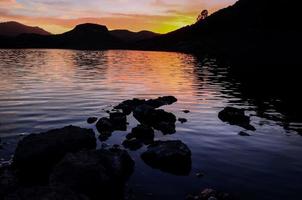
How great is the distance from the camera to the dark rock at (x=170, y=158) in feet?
72.0

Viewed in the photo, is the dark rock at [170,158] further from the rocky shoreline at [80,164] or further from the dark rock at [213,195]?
the dark rock at [213,195]

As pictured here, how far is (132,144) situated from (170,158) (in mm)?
4761

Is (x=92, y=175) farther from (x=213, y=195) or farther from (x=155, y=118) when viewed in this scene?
(x=155, y=118)

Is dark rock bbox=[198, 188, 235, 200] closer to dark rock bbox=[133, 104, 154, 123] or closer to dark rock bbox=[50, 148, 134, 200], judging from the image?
dark rock bbox=[50, 148, 134, 200]

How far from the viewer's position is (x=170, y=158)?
22344mm

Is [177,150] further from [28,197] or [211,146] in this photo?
[28,197]

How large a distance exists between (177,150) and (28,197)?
11063 mm

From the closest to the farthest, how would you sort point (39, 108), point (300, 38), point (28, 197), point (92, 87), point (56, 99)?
point (28, 197)
point (39, 108)
point (56, 99)
point (92, 87)
point (300, 38)

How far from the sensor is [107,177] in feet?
58.9

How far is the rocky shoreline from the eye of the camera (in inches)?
667

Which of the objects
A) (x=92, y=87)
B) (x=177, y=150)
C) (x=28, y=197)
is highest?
(x=28, y=197)

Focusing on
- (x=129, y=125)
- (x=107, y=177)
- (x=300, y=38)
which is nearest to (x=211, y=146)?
(x=129, y=125)

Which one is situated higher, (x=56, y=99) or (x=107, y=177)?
(x=107, y=177)

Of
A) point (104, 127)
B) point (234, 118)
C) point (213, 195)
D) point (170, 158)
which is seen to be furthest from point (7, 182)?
point (234, 118)
